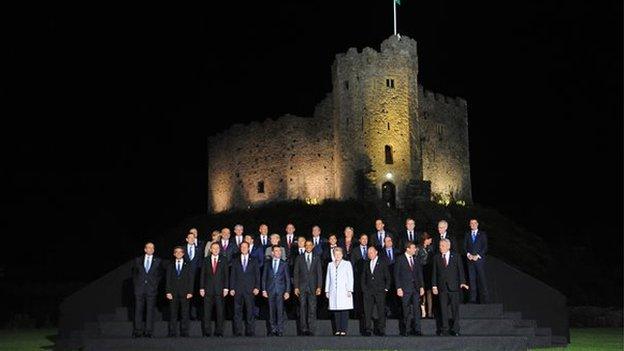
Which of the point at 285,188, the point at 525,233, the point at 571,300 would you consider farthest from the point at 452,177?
the point at 571,300

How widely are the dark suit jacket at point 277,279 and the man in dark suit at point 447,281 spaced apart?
2519 millimetres

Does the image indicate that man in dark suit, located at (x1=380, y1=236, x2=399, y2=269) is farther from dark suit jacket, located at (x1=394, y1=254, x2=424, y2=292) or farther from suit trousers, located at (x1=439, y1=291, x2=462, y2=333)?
suit trousers, located at (x1=439, y1=291, x2=462, y2=333)

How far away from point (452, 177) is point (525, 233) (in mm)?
6744

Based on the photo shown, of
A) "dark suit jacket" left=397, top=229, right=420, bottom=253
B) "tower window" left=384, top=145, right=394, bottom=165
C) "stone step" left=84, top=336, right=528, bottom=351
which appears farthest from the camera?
"tower window" left=384, top=145, right=394, bottom=165

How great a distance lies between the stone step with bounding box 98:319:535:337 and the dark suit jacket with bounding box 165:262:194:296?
2.01 feet

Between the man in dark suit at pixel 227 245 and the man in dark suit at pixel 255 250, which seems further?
the man in dark suit at pixel 227 245

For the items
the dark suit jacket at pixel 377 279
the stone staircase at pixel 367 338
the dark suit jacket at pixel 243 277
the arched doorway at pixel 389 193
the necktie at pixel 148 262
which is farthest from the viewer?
the arched doorway at pixel 389 193

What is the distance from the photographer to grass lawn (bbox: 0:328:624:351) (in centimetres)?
1343

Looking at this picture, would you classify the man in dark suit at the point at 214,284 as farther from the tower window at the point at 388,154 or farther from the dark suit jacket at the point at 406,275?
the tower window at the point at 388,154

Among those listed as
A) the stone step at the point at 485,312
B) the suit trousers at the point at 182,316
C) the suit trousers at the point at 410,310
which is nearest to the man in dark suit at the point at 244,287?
the suit trousers at the point at 182,316

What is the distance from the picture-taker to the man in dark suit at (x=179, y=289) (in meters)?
13.2

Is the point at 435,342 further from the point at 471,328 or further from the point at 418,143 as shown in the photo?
the point at 418,143

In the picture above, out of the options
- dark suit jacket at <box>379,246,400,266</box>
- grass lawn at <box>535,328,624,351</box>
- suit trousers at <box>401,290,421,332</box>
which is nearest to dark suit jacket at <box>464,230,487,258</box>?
dark suit jacket at <box>379,246,400,266</box>

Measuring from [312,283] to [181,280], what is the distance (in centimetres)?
229
